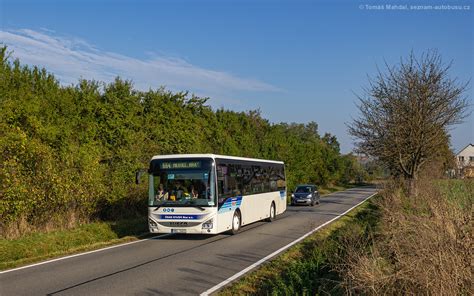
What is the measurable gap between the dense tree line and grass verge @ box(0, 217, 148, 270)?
102cm

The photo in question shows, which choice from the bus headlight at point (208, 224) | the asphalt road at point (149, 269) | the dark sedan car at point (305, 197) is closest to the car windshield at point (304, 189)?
the dark sedan car at point (305, 197)

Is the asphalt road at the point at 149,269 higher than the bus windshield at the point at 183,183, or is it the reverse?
the bus windshield at the point at 183,183

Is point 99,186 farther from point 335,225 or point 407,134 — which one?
point 407,134

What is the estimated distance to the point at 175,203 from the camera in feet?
49.6

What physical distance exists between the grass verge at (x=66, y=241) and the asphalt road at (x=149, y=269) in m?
0.83

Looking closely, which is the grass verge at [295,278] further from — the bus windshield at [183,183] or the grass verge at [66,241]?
the grass verge at [66,241]

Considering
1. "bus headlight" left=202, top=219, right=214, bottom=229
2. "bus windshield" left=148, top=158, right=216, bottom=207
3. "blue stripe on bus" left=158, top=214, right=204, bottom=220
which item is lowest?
"bus headlight" left=202, top=219, right=214, bottom=229

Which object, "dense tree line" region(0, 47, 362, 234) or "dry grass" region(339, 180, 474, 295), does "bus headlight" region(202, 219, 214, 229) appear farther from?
"dry grass" region(339, 180, 474, 295)

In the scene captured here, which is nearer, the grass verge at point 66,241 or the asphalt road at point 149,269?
the asphalt road at point 149,269

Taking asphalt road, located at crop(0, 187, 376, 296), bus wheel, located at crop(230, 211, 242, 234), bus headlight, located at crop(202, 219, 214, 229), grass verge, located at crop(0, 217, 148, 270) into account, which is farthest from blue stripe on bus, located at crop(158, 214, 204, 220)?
bus wheel, located at crop(230, 211, 242, 234)

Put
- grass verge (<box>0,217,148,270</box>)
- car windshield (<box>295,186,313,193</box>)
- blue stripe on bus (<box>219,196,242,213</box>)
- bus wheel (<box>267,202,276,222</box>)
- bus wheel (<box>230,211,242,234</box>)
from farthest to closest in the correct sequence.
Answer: car windshield (<box>295,186,313,193</box>), bus wheel (<box>267,202,276,222</box>), bus wheel (<box>230,211,242,234</box>), blue stripe on bus (<box>219,196,242,213</box>), grass verge (<box>0,217,148,270</box>)

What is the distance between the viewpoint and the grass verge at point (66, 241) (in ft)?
39.2

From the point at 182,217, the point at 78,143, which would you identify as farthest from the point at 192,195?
the point at 78,143

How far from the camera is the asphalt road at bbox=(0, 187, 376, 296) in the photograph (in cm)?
852
